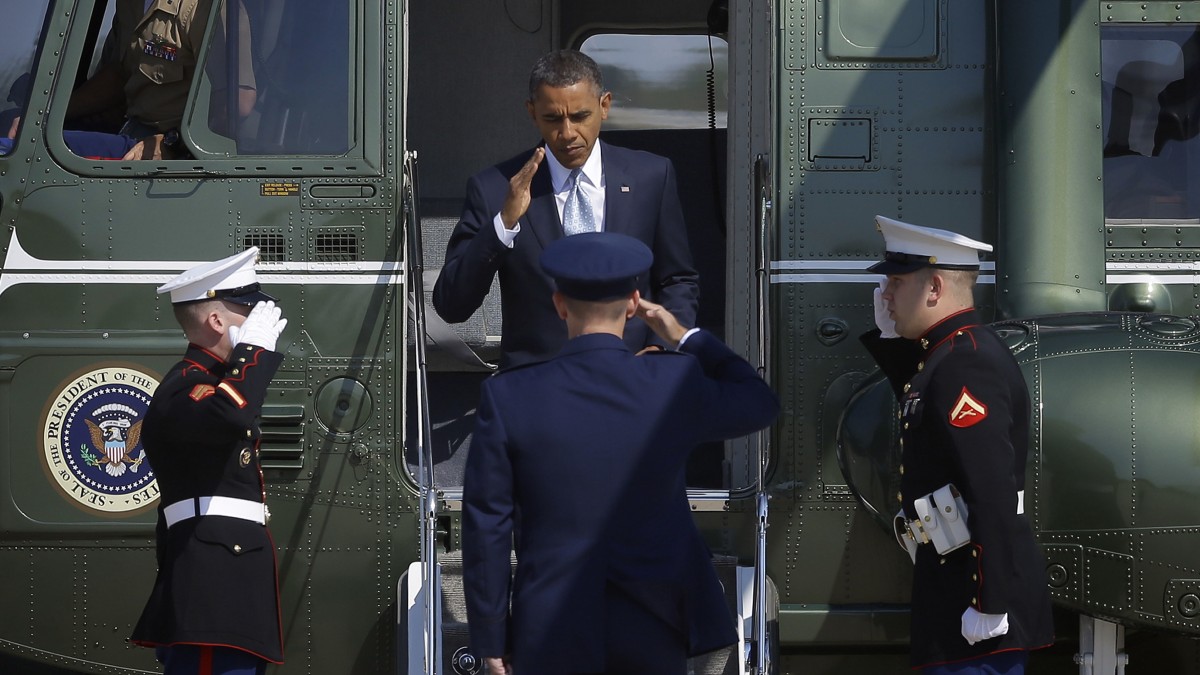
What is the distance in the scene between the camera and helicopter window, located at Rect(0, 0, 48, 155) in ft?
16.7

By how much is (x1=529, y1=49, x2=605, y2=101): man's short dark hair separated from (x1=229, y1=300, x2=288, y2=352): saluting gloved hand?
1023 millimetres

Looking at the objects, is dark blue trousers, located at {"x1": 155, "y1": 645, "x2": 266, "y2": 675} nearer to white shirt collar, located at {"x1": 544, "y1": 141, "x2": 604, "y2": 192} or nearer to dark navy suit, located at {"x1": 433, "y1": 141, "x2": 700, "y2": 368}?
dark navy suit, located at {"x1": 433, "y1": 141, "x2": 700, "y2": 368}

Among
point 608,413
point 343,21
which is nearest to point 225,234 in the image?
point 343,21

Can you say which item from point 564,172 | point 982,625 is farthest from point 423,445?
point 982,625

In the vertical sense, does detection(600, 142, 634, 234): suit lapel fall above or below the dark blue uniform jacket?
above

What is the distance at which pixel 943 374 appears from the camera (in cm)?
→ 381

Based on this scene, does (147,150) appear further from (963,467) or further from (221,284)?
(963,467)

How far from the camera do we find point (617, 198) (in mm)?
4422

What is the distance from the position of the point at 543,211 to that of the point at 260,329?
0.93 metres

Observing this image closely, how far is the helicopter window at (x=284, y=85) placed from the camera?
5.01 metres

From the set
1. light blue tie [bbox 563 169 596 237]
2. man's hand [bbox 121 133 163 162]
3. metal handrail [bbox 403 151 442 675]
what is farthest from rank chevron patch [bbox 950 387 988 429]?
man's hand [bbox 121 133 163 162]

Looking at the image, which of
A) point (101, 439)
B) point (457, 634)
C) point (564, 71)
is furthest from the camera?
point (101, 439)

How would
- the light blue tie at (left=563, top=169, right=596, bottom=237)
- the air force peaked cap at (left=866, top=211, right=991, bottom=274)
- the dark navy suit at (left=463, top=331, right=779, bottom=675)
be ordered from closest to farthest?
the dark navy suit at (left=463, top=331, right=779, bottom=675)
the air force peaked cap at (left=866, top=211, right=991, bottom=274)
the light blue tie at (left=563, top=169, right=596, bottom=237)

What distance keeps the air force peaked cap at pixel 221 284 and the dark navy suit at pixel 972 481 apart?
193 cm
